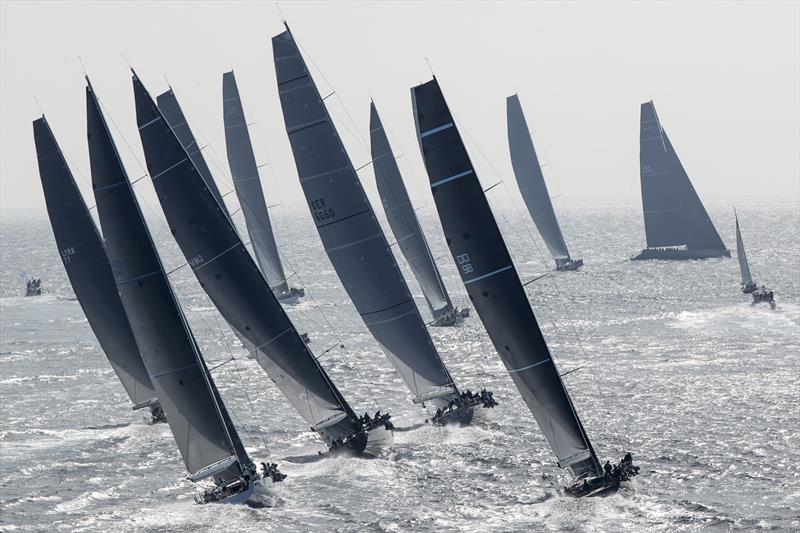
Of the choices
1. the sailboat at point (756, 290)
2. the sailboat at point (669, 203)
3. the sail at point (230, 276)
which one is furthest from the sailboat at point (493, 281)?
the sailboat at point (669, 203)

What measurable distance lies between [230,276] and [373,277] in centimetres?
748

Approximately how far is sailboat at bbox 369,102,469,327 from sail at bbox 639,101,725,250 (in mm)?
42815

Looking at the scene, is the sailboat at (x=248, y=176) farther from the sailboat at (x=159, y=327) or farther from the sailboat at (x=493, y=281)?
the sailboat at (x=493, y=281)

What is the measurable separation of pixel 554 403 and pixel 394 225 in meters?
31.8

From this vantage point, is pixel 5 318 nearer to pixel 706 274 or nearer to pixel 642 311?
pixel 642 311

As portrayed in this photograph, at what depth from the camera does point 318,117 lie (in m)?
47.9

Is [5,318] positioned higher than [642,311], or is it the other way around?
[5,318]

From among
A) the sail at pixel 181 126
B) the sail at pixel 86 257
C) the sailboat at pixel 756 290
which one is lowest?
the sailboat at pixel 756 290

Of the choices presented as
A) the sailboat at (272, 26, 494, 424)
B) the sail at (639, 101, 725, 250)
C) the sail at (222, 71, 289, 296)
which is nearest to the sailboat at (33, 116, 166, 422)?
the sailboat at (272, 26, 494, 424)

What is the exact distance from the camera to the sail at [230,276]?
40281mm

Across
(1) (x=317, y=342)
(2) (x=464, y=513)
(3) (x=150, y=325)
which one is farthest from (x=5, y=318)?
(2) (x=464, y=513)

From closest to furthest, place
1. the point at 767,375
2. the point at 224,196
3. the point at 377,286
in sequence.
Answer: the point at 377,286 → the point at 767,375 → the point at 224,196

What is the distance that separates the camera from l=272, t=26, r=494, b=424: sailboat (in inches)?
1827

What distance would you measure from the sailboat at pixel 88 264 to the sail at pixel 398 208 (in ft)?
67.1
